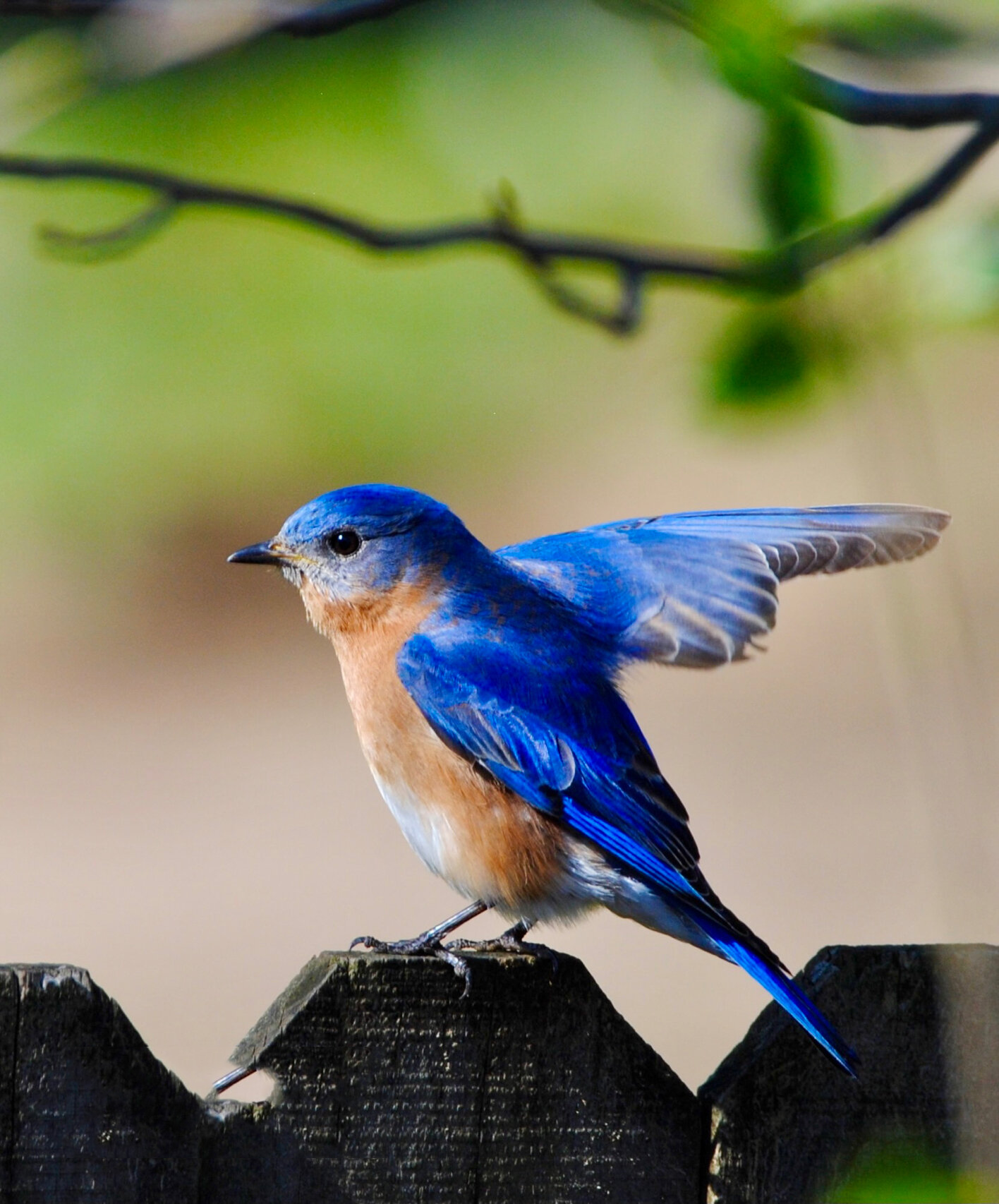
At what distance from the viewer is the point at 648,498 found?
998 centimetres

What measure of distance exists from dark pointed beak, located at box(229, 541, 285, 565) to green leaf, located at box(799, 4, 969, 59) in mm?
1911

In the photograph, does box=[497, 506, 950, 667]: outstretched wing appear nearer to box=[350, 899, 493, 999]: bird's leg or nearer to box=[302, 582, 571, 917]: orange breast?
box=[302, 582, 571, 917]: orange breast

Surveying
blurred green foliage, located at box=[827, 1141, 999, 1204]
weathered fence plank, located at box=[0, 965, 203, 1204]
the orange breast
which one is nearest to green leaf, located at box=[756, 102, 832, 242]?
blurred green foliage, located at box=[827, 1141, 999, 1204]

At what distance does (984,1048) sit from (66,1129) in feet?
4.07

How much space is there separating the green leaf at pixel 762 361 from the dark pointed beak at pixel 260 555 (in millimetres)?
1706

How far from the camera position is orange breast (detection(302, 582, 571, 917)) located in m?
2.83

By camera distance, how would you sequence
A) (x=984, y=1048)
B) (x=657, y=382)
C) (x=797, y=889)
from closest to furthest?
(x=984, y=1048)
(x=797, y=889)
(x=657, y=382)

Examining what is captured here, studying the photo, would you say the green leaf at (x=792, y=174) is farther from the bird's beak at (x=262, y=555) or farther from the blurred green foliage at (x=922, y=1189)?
the bird's beak at (x=262, y=555)

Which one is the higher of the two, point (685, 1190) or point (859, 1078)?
point (859, 1078)

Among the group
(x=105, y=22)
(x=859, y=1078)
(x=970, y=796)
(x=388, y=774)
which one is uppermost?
(x=105, y=22)

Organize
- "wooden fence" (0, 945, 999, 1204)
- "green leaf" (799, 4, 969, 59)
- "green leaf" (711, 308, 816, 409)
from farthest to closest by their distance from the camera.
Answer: "wooden fence" (0, 945, 999, 1204) < "green leaf" (711, 308, 816, 409) < "green leaf" (799, 4, 969, 59)

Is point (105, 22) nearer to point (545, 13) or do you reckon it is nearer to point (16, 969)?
point (16, 969)

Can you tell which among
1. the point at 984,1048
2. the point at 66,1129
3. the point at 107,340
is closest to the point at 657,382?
the point at 107,340

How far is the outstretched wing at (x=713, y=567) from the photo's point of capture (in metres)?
2.94
